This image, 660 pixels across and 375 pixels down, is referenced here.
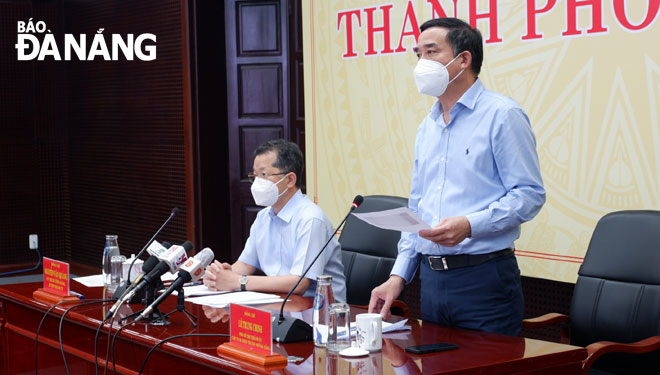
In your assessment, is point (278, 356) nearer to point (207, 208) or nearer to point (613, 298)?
point (613, 298)

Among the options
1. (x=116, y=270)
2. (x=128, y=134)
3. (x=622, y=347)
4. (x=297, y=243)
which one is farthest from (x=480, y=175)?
(x=128, y=134)

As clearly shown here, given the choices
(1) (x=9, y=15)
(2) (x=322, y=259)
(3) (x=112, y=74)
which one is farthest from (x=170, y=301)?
(1) (x=9, y=15)

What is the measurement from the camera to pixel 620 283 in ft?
9.15

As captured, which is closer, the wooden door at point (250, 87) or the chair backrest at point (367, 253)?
the chair backrest at point (367, 253)

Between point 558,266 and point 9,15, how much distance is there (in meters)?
5.84

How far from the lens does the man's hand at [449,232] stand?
2.25m

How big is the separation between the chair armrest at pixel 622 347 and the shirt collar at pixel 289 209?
3.82 feet

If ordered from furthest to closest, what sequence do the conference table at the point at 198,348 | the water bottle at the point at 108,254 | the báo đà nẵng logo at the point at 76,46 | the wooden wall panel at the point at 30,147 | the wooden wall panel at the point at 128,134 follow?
the wooden wall panel at the point at 30,147
the báo đà nẵng logo at the point at 76,46
the wooden wall panel at the point at 128,134
the water bottle at the point at 108,254
the conference table at the point at 198,348

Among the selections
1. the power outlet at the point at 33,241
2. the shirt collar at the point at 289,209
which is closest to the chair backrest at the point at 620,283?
the shirt collar at the point at 289,209

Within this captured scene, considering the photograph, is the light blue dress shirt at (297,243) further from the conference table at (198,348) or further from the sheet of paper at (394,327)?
the sheet of paper at (394,327)

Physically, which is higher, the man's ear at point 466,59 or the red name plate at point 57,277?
the man's ear at point 466,59

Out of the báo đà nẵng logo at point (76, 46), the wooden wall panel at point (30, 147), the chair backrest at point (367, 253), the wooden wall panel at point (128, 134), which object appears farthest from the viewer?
the wooden wall panel at point (30, 147)

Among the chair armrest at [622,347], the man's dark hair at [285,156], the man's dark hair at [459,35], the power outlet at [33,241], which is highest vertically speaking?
the man's dark hair at [459,35]

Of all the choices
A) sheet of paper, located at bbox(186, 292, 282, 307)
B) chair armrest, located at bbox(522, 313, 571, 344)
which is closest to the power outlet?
sheet of paper, located at bbox(186, 292, 282, 307)
